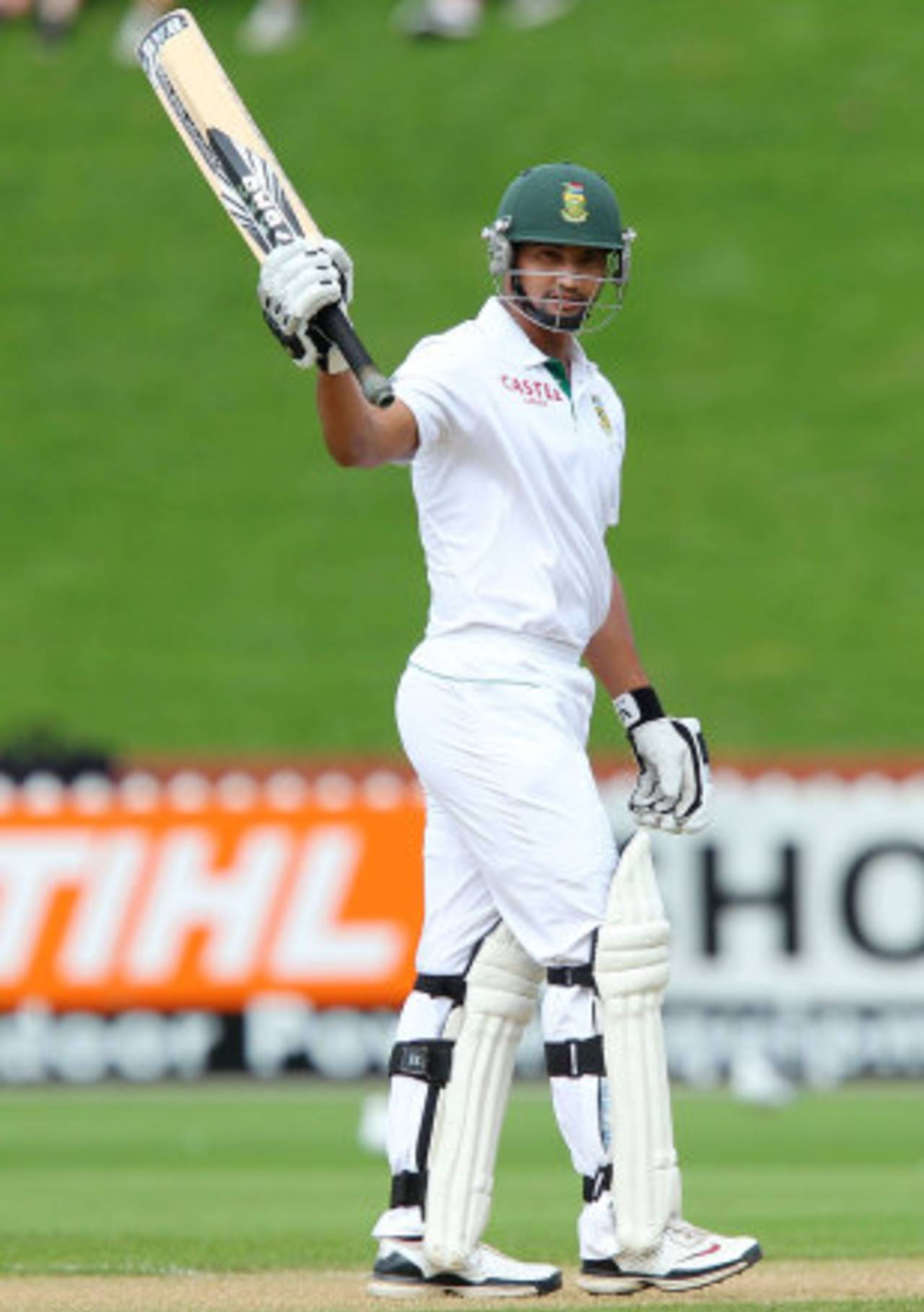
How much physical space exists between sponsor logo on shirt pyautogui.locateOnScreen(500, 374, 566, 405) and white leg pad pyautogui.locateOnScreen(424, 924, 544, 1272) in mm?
917

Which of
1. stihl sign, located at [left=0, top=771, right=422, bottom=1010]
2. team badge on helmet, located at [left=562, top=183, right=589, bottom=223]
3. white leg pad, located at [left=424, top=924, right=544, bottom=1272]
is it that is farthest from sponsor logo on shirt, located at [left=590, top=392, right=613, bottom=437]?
stihl sign, located at [left=0, top=771, right=422, bottom=1010]

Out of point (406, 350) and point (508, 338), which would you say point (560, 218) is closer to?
point (508, 338)

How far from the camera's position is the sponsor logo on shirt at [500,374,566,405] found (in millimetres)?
5836

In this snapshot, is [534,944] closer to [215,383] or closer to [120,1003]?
[120,1003]

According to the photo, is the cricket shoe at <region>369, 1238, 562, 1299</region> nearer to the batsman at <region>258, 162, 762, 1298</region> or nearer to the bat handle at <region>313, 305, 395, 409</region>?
the batsman at <region>258, 162, 762, 1298</region>

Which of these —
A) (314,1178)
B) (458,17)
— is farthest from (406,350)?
(314,1178)

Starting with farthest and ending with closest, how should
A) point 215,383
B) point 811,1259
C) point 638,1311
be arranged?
point 215,383 < point 811,1259 < point 638,1311

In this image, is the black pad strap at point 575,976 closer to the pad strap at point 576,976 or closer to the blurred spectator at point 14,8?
the pad strap at point 576,976

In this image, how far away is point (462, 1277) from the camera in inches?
232

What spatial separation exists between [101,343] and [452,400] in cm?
1714

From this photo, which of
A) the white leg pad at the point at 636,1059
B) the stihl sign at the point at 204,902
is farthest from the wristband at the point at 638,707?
the stihl sign at the point at 204,902

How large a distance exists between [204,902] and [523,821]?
6.90m

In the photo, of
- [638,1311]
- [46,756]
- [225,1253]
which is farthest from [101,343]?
[638,1311]

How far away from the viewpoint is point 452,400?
226 inches
